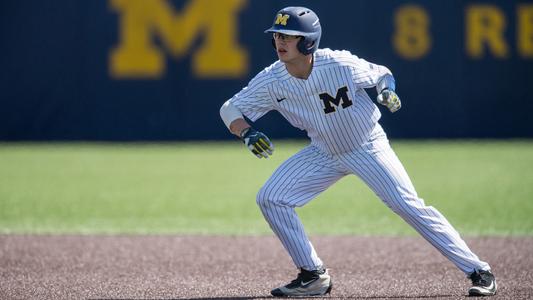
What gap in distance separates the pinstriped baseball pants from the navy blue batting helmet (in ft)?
2.33

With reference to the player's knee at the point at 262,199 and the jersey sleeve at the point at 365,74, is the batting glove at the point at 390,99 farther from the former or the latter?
the player's knee at the point at 262,199

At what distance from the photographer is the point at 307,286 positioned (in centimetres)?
605

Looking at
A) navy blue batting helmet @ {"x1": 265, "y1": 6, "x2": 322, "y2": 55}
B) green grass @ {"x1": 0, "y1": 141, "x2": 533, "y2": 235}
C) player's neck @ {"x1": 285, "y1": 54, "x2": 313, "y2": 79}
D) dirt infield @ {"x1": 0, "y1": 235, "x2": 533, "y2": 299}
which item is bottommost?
green grass @ {"x1": 0, "y1": 141, "x2": 533, "y2": 235}

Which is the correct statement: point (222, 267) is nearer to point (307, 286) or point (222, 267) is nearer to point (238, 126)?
point (307, 286)

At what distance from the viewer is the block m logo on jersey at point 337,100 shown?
5.95 metres

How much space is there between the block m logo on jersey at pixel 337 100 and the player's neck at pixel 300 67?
19cm

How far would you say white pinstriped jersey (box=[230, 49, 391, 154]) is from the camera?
5.96 meters

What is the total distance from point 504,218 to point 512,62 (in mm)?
8493

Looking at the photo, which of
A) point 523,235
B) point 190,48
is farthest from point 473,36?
point 523,235

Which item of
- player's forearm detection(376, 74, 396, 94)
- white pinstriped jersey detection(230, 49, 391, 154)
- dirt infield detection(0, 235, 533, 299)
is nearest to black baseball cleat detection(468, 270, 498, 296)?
dirt infield detection(0, 235, 533, 299)

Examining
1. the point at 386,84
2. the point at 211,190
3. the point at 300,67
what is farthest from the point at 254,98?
the point at 211,190

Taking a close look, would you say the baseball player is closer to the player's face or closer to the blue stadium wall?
the player's face

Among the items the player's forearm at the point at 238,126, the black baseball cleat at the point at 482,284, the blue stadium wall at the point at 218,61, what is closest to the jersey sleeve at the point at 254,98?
the player's forearm at the point at 238,126

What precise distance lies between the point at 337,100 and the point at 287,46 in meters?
0.46
